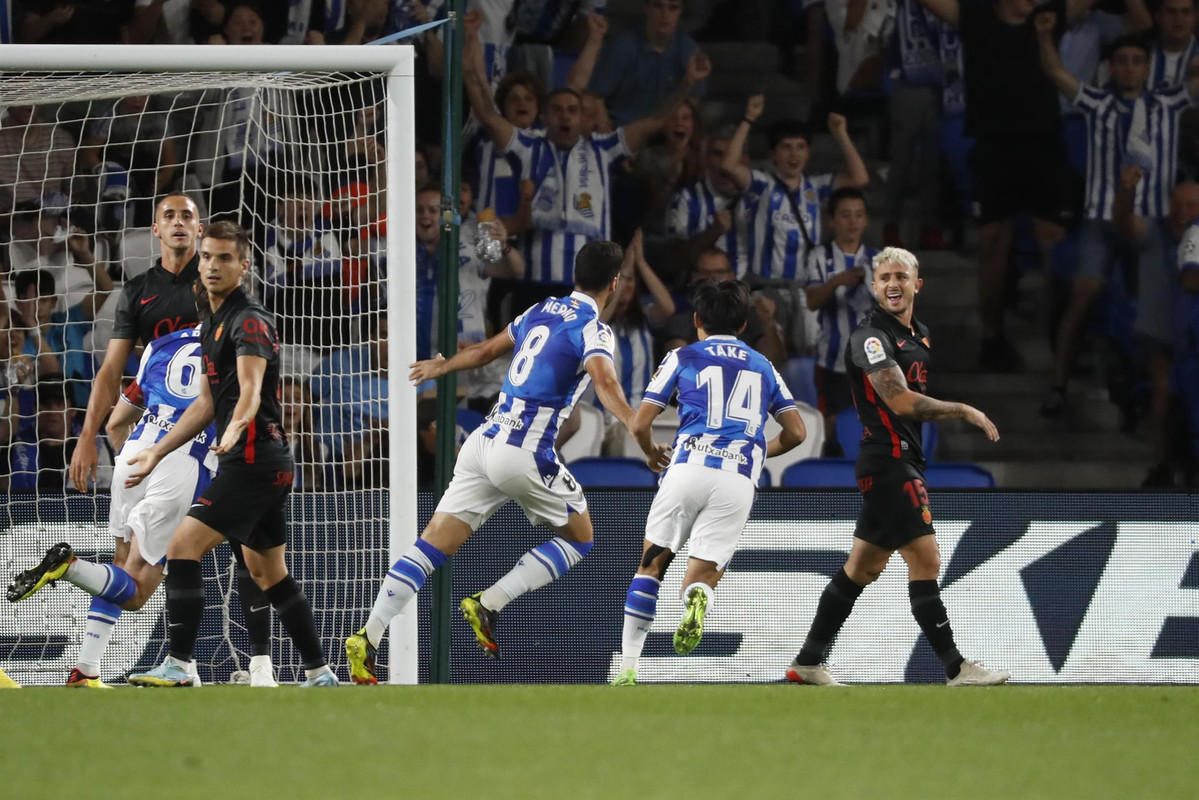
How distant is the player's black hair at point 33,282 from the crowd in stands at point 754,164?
3 centimetres

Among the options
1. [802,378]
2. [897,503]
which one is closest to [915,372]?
[897,503]

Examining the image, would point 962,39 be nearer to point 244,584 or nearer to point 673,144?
point 673,144

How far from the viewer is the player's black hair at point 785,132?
11258 mm

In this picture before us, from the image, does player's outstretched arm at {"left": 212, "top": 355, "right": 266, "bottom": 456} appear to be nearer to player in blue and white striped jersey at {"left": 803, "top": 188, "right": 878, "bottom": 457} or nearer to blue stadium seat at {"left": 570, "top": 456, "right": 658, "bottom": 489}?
blue stadium seat at {"left": 570, "top": 456, "right": 658, "bottom": 489}

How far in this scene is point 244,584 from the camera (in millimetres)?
7391

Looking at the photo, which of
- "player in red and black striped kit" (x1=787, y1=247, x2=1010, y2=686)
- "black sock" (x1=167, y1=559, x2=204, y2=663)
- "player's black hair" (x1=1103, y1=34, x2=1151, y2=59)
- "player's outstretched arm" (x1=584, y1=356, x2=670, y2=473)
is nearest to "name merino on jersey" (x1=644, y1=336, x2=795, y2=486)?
"player's outstretched arm" (x1=584, y1=356, x2=670, y2=473)

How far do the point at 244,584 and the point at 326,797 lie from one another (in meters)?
3.77

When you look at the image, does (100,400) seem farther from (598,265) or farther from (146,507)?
(598,265)

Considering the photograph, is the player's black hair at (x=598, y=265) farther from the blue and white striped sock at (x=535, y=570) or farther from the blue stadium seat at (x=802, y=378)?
the blue stadium seat at (x=802, y=378)

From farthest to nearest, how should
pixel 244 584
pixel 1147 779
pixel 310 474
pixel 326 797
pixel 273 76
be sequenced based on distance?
pixel 310 474 → pixel 273 76 → pixel 244 584 → pixel 1147 779 → pixel 326 797

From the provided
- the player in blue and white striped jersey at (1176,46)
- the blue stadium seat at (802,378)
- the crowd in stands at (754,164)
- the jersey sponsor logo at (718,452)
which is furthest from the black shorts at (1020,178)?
the jersey sponsor logo at (718,452)

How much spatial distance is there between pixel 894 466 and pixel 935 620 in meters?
0.72

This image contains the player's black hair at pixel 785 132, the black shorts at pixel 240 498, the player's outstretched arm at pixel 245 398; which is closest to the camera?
the player's outstretched arm at pixel 245 398

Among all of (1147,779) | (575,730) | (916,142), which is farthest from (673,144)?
(1147,779)
